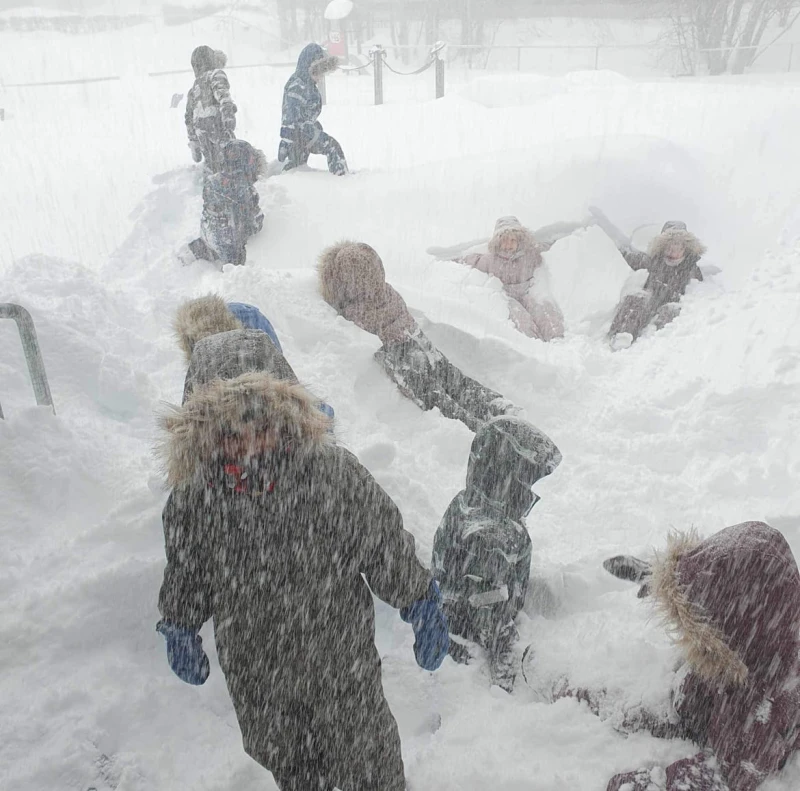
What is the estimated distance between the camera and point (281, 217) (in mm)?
7066

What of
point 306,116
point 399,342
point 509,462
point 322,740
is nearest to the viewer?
point 322,740

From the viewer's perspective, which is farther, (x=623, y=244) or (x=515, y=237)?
(x=623, y=244)

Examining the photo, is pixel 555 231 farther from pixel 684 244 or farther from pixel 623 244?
pixel 684 244

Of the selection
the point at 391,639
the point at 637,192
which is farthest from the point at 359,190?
the point at 391,639

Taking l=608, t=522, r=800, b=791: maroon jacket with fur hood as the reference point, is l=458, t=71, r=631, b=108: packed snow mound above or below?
above

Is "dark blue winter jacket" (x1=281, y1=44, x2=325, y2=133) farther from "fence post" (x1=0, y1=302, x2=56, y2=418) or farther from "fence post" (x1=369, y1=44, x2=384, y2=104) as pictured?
"fence post" (x1=0, y1=302, x2=56, y2=418)

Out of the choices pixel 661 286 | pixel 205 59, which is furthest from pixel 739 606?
pixel 205 59

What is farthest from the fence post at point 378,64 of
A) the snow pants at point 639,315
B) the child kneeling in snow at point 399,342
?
the child kneeling in snow at point 399,342

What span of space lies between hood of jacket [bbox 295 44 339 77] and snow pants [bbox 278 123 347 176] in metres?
0.58

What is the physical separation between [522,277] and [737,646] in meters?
4.63

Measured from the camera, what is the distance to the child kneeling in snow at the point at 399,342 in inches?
177

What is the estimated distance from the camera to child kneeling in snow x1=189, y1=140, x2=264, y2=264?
6348 millimetres

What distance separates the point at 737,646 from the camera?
78.2 inches

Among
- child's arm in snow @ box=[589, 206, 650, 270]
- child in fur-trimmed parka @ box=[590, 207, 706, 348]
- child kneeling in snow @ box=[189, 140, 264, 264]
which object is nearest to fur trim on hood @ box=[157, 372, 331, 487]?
child in fur-trimmed parka @ box=[590, 207, 706, 348]
